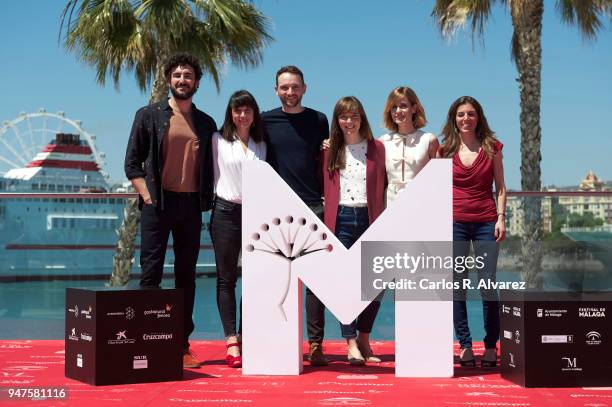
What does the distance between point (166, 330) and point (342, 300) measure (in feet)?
2.99

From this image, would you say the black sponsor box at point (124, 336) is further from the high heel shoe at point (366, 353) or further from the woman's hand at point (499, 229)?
the woman's hand at point (499, 229)

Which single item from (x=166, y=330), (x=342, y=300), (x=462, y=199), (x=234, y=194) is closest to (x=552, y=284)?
(x=462, y=199)

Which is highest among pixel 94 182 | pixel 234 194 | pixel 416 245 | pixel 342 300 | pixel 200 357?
pixel 94 182

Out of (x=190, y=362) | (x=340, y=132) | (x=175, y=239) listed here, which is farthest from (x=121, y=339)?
(x=340, y=132)

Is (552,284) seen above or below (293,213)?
below

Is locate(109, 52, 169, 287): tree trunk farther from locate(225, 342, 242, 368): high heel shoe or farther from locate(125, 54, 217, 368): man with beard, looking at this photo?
locate(225, 342, 242, 368): high heel shoe

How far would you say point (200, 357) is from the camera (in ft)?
16.1

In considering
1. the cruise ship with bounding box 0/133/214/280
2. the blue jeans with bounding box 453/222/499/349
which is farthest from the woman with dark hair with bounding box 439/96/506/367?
the cruise ship with bounding box 0/133/214/280

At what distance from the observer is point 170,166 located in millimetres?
4355

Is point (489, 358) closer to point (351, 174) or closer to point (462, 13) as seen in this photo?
point (351, 174)

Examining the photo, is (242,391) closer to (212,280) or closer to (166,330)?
(166,330)

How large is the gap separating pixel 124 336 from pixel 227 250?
0.76 metres

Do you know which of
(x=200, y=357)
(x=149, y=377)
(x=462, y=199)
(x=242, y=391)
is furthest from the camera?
(x=200, y=357)

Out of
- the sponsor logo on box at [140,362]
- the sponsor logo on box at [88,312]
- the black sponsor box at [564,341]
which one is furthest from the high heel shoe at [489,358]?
the sponsor logo on box at [88,312]
